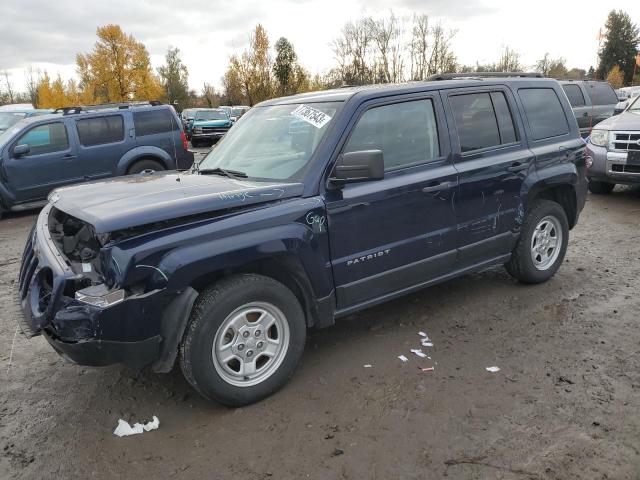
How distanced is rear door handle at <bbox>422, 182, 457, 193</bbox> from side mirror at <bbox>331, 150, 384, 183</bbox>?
2.21 ft

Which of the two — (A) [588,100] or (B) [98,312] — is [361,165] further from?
(A) [588,100]

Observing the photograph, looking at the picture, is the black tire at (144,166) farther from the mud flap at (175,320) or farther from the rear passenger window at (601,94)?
→ the rear passenger window at (601,94)

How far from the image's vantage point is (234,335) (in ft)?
10.4

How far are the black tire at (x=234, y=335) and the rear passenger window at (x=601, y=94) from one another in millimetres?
13650

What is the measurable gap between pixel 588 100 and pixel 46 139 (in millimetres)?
12820

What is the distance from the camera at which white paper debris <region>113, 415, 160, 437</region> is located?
306 centimetres

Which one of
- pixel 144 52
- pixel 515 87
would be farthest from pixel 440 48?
pixel 515 87

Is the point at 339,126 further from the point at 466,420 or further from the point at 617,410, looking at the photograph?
the point at 617,410

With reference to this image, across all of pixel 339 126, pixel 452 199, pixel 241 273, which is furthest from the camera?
pixel 452 199

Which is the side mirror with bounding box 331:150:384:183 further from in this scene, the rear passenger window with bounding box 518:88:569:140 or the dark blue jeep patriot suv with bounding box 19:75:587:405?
the rear passenger window with bounding box 518:88:569:140

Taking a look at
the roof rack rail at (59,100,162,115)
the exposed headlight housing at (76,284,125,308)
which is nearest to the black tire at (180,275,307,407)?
the exposed headlight housing at (76,284,125,308)

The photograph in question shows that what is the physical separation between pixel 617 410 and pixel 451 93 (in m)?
2.57

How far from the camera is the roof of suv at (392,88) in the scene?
3.81m

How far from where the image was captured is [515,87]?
15.3 ft
